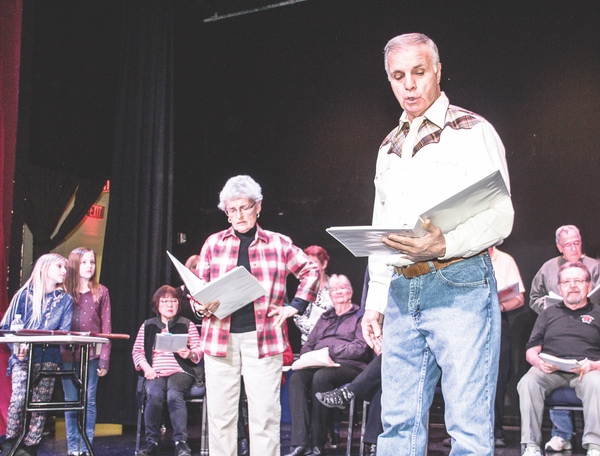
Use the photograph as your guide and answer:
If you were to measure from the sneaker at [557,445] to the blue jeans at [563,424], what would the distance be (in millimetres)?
42

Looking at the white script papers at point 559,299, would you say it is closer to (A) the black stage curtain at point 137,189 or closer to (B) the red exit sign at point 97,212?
(A) the black stage curtain at point 137,189

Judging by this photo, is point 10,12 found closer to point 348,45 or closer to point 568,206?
point 348,45

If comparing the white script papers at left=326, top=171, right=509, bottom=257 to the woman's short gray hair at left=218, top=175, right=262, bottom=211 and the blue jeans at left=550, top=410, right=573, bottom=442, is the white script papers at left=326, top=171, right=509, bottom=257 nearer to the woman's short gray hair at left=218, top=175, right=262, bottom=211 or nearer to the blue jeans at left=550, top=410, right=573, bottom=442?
the woman's short gray hair at left=218, top=175, right=262, bottom=211

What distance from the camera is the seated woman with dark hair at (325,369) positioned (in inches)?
170

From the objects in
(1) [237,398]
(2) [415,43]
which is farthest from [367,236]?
(1) [237,398]

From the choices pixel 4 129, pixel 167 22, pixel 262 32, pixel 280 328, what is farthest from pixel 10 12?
pixel 280 328

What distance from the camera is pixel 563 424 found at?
465 cm

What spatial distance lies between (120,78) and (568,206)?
419cm

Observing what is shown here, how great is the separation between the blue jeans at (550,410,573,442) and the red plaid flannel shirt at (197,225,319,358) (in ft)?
7.80

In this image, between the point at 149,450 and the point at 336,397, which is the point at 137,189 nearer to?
the point at 149,450

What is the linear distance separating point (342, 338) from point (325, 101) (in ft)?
9.44

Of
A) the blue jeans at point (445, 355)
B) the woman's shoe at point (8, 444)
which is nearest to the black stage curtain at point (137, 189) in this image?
the woman's shoe at point (8, 444)

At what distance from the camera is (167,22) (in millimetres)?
6457

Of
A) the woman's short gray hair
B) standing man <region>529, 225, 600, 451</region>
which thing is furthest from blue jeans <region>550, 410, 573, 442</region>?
the woman's short gray hair
